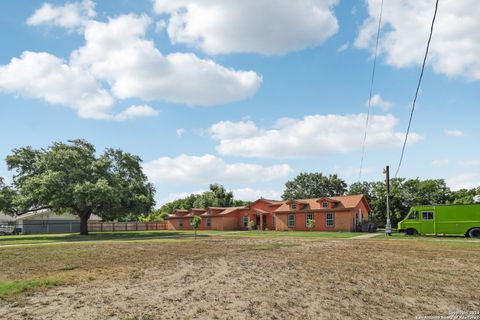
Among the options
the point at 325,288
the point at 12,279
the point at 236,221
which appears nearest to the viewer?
the point at 325,288

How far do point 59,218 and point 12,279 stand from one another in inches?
2164

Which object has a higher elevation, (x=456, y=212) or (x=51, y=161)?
(x=51, y=161)

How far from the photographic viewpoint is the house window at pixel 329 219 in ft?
145

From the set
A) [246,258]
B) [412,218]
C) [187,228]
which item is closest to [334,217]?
[412,218]

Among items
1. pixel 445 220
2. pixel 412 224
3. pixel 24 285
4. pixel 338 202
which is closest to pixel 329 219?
pixel 338 202

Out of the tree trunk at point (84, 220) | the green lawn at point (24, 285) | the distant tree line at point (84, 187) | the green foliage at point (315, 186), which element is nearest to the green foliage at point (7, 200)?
the distant tree line at point (84, 187)

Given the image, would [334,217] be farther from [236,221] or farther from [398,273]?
[398,273]

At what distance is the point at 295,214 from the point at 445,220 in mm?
20004

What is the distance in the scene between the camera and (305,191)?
81.8 meters

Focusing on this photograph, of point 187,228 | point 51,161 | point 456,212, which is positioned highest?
point 51,161

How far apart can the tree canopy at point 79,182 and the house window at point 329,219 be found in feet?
66.7

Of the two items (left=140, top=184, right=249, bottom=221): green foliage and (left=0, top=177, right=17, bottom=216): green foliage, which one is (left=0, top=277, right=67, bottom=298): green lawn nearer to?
(left=0, top=177, right=17, bottom=216): green foliage

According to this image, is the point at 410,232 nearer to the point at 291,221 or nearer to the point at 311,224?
the point at 311,224

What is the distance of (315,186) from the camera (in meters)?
80.8
